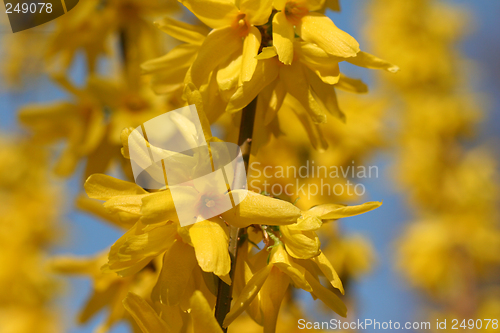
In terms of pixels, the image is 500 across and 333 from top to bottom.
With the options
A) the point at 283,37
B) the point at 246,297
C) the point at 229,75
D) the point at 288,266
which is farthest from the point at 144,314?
the point at 283,37

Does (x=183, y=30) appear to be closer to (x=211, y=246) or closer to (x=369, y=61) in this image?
(x=369, y=61)

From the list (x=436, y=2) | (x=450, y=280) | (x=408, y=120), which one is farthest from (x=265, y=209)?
(x=436, y=2)

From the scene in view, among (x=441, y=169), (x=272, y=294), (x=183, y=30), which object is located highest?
(x=183, y=30)

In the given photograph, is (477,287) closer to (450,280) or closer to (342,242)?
(450,280)

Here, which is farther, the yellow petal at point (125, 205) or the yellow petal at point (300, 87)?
the yellow petal at point (300, 87)

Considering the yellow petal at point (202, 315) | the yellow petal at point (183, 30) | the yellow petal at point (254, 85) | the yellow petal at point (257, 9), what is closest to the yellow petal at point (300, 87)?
the yellow petal at point (254, 85)

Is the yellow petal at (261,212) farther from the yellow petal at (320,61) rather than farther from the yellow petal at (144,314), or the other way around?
the yellow petal at (320,61)
